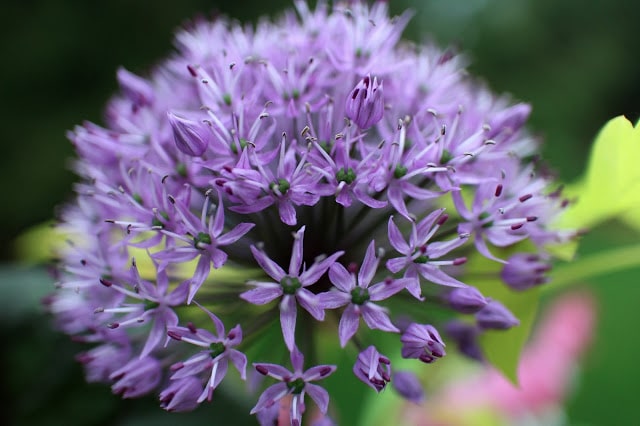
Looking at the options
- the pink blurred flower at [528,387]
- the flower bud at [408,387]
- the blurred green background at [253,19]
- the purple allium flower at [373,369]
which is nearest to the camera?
the purple allium flower at [373,369]

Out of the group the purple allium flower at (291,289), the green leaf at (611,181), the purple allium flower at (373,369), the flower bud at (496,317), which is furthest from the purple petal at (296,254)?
the green leaf at (611,181)

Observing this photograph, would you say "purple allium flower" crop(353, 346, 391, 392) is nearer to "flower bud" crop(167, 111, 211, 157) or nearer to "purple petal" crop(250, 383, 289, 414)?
"purple petal" crop(250, 383, 289, 414)

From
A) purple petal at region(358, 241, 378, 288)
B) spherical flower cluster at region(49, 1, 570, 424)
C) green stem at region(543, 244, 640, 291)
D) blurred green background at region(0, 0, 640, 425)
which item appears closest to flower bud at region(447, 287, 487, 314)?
spherical flower cluster at region(49, 1, 570, 424)

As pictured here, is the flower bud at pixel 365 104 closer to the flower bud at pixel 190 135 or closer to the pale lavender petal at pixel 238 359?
the flower bud at pixel 190 135

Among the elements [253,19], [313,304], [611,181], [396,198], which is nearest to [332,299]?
[313,304]

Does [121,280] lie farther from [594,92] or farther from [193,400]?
[594,92]

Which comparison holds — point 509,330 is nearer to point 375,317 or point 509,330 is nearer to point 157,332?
point 375,317
